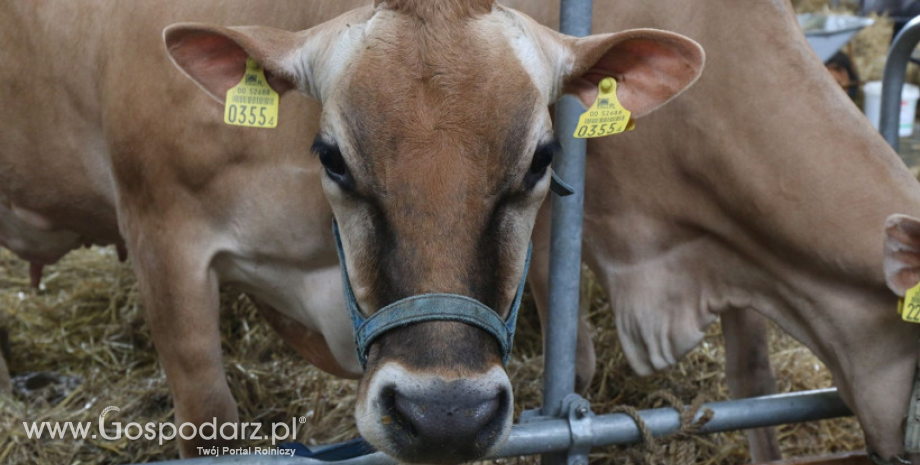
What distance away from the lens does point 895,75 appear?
10.0ft

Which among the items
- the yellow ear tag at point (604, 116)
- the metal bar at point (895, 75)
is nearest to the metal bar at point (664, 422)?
the yellow ear tag at point (604, 116)

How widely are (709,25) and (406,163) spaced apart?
49.9 inches

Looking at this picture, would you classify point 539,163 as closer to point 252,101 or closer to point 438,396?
point 438,396

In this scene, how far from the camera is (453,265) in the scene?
189 centimetres

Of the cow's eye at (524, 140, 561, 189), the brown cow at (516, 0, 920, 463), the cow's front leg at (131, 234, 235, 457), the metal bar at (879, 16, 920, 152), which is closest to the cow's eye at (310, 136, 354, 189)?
the cow's eye at (524, 140, 561, 189)

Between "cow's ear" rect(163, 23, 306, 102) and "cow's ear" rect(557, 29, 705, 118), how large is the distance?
64cm

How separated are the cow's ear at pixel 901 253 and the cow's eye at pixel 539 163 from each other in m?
0.80

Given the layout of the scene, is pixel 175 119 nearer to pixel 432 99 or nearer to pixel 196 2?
pixel 196 2

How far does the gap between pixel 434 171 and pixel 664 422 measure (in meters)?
1.08

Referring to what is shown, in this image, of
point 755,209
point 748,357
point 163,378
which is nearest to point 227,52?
point 755,209

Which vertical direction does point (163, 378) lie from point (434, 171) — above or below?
below

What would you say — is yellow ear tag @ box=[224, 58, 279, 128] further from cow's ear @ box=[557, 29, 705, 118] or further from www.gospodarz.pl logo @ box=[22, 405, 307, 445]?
www.gospodarz.pl logo @ box=[22, 405, 307, 445]

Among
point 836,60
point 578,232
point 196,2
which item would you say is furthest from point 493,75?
point 836,60

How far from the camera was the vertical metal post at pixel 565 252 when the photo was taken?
2436 millimetres
